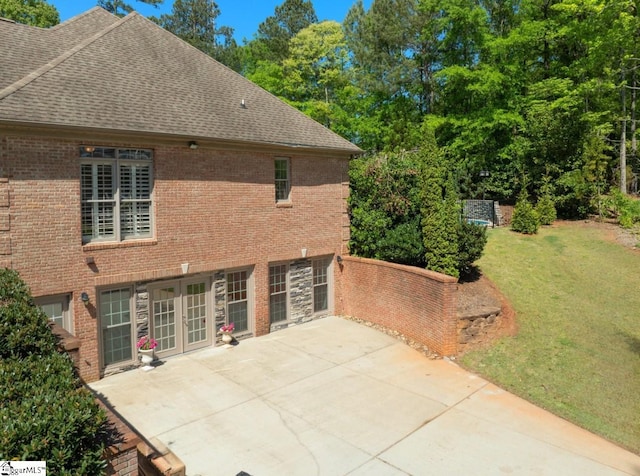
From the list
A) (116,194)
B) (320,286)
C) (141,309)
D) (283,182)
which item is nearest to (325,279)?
(320,286)

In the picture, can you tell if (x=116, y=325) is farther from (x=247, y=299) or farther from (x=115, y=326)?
(x=247, y=299)

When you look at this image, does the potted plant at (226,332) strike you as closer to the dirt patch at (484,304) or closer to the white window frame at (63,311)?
the white window frame at (63,311)

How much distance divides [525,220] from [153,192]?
17.8 meters

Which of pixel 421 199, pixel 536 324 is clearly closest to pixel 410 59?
pixel 421 199

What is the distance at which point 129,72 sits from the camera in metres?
13.0

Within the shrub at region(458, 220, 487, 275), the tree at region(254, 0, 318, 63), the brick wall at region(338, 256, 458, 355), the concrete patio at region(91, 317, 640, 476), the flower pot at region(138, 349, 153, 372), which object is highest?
the tree at region(254, 0, 318, 63)

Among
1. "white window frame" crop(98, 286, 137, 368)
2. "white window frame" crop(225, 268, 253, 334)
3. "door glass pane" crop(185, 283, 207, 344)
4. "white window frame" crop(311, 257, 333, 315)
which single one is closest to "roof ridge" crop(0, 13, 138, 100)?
"white window frame" crop(98, 286, 137, 368)

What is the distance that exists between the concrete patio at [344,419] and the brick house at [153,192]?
174 cm

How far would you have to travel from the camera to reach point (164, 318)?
12648 mm

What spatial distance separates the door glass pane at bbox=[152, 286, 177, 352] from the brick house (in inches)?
1.2

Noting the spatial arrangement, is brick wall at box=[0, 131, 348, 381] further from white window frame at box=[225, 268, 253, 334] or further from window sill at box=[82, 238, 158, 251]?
white window frame at box=[225, 268, 253, 334]

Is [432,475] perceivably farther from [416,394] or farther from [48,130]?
[48,130]

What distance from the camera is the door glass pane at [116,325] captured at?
11508 mm

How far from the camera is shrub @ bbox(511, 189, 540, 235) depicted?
Result: 22.2 meters
